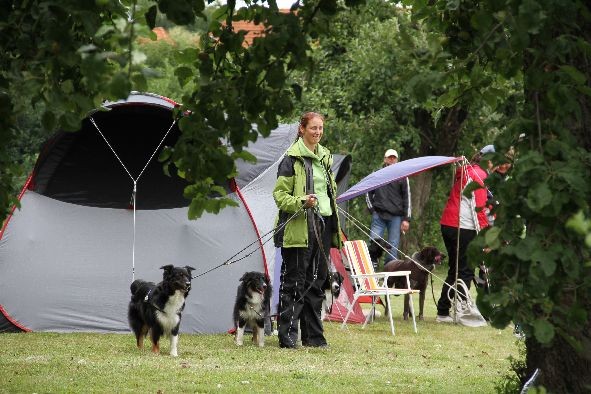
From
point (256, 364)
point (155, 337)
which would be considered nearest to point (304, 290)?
point (256, 364)

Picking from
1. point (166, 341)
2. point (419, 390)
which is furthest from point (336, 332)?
point (419, 390)

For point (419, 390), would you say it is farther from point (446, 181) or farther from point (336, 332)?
point (446, 181)

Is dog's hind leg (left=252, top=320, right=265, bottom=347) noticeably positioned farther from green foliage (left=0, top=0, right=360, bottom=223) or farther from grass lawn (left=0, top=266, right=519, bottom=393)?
green foliage (left=0, top=0, right=360, bottom=223)

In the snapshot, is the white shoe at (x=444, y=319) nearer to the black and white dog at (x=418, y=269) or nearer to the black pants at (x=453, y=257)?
the black pants at (x=453, y=257)

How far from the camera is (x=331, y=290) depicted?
1204 centimetres

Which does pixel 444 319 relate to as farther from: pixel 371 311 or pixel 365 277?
pixel 365 277

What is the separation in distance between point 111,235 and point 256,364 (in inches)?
139

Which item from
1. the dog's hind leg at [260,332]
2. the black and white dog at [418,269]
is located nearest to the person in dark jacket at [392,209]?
the black and white dog at [418,269]

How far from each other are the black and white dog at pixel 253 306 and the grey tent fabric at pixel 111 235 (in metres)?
1.30

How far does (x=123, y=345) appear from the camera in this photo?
34.2 ft

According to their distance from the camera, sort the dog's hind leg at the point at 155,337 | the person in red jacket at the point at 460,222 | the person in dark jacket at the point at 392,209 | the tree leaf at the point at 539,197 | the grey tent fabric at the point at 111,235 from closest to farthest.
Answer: the tree leaf at the point at 539,197, the dog's hind leg at the point at 155,337, the grey tent fabric at the point at 111,235, the person in red jacket at the point at 460,222, the person in dark jacket at the point at 392,209

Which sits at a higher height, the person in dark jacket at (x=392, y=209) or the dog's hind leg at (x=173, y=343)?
the person in dark jacket at (x=392, y=209)

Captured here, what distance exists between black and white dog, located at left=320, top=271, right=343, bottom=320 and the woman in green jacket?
1635 millimetres

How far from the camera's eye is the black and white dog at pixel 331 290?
11.8 meters
